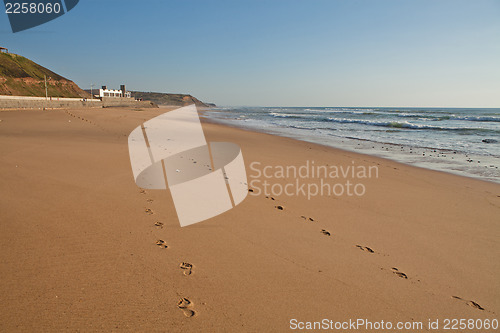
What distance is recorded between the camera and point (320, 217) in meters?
4.06

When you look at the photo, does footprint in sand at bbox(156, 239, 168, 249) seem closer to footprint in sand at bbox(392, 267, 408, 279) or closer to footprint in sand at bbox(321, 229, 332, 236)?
footprint in sand at bbox(321, 229, 332, 236)

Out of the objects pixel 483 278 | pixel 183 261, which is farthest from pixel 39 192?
pixel 483 278

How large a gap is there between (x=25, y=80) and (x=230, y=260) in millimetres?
68302

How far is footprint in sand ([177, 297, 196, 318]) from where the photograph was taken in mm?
2037

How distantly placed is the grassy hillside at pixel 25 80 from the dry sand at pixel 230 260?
5729 centimetres

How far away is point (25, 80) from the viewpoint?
53.0 m

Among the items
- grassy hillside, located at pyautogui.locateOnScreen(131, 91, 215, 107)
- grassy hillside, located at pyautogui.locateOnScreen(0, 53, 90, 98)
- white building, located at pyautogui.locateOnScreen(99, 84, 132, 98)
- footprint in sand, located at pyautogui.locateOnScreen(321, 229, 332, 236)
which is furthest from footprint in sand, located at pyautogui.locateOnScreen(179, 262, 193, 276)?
grassy hillside, located at pyautogui.locateOnScreen(131, 91, 215, 107)

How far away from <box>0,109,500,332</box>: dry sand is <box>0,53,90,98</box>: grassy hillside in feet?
188

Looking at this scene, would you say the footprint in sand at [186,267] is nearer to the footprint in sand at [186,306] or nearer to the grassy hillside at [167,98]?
the footprint in sand at [186,306]

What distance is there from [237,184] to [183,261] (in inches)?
109

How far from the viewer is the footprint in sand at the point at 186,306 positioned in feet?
6.68

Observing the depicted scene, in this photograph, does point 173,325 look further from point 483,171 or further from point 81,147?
point 483,171

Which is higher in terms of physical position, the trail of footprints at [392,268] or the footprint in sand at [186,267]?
the footprint in sand at [186,267]

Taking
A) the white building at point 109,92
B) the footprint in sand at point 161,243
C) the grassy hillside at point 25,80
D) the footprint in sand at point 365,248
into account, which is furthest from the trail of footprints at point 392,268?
the white building at point 109,92
